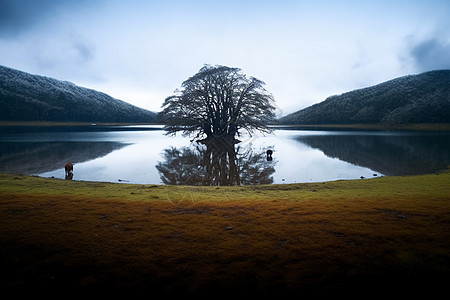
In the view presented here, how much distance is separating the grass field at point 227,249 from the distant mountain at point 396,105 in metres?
134

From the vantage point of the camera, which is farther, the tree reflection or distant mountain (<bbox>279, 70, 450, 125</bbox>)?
distant mountain (<bbox>279, 70, 450, 125</bbox>)

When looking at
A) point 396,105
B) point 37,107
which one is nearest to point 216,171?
point 396,105

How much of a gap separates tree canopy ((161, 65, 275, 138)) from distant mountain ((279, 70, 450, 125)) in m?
106

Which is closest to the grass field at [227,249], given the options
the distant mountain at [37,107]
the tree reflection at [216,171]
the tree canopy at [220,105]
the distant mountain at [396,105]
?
the tree reflection at [216,171]

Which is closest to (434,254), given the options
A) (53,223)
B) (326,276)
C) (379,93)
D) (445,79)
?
(326,276)

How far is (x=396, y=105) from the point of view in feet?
474

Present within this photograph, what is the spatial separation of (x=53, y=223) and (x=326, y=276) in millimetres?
5640

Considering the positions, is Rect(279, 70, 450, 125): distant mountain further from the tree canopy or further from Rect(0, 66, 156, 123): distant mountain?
Rect(0, 66, 156, 123): distant mountain

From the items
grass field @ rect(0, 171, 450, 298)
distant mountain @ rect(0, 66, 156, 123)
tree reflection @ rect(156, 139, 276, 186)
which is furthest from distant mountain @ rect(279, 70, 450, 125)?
distant mountain @ rect(0, 66, 156, 123)

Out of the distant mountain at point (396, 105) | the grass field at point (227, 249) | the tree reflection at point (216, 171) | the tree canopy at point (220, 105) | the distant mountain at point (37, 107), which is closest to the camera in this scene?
the grass field at point (227, 249)

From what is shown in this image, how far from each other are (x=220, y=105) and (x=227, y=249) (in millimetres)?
39720

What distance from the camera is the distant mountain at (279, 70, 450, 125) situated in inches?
4711

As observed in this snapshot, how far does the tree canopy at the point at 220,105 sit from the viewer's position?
41562 mm

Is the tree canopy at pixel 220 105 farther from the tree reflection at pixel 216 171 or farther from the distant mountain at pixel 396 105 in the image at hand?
the distant mountain at pixel 396 105
